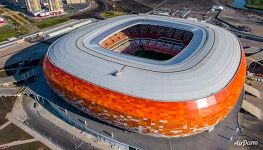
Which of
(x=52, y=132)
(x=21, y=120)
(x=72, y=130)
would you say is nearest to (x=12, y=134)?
(x=21, y=120)

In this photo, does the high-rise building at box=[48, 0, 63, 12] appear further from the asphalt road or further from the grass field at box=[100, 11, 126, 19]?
the asphalt road

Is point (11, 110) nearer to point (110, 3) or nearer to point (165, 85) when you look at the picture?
point (165, 85)

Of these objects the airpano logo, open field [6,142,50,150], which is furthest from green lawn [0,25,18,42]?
the airpano logo

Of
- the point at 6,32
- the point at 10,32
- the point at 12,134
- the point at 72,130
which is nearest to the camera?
the point at 72,130

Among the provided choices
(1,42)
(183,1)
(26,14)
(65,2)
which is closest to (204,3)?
(183,1)

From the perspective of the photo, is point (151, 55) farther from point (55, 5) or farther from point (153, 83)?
point (55, 5)

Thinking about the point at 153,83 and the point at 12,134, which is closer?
the point at 153,83
